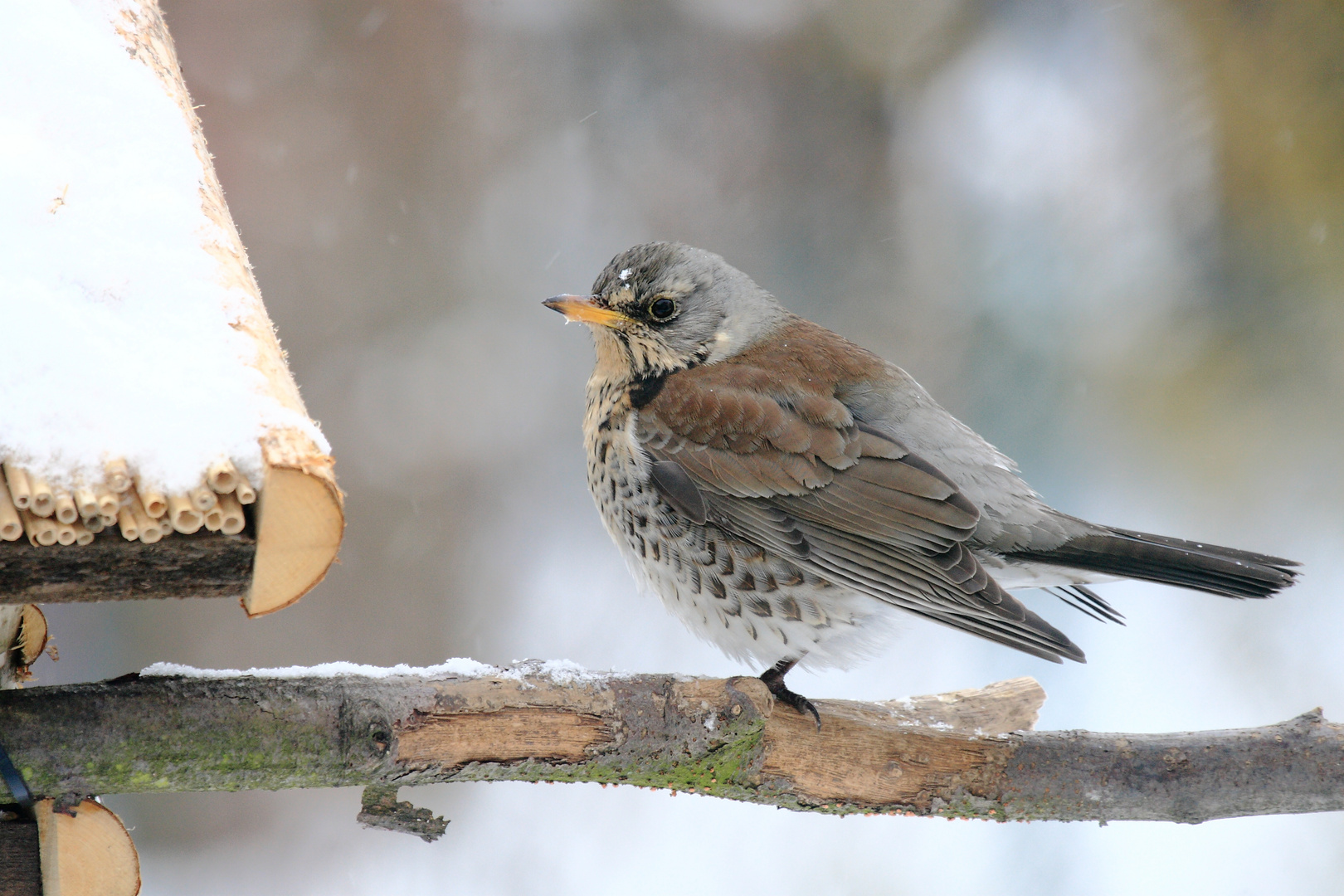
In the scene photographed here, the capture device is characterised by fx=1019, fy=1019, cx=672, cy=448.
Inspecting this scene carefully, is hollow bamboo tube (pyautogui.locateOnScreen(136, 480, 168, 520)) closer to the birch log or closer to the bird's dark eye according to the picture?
the birch log

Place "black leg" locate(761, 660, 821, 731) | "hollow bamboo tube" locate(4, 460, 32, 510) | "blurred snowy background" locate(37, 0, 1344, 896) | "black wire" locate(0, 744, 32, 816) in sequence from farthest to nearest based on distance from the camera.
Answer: "blurred snowy background" locate(37, 0, 1344, 896) < "black leg" locate(761, 660, 821, 731) < "black wire" locate(0, 744, 32, 816) < "hollow bamboo tube" locate(4, 460, 32, 510)

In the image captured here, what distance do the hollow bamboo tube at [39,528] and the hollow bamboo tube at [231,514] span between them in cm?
16

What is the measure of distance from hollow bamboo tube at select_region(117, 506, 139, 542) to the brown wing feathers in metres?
1.25

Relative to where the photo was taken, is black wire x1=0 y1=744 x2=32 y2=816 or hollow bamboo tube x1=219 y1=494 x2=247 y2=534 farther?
black wire x1=0 y1=744 x2=32 y2=816

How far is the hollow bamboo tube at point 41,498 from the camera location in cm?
102

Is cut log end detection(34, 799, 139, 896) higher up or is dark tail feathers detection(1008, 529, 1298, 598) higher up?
dark tail feathers detection(1008, 529, 1298, 598)

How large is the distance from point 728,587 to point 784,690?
9.8 inches

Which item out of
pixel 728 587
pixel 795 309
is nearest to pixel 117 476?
pixel 728 587

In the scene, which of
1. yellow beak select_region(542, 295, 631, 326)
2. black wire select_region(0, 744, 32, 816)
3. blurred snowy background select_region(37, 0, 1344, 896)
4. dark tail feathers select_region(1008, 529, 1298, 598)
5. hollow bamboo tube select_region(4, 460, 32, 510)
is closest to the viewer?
hollow bamboo tube select_region(4, 460, 32, 510)

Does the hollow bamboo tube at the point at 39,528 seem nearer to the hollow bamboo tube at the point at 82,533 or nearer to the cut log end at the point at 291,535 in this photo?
the hollow bamboo tube at the point at 82,533

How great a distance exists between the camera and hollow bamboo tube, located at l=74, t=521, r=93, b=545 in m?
1.06

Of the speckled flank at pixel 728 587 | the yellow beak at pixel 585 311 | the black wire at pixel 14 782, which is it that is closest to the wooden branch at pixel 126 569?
the black wire at pixel 14 782

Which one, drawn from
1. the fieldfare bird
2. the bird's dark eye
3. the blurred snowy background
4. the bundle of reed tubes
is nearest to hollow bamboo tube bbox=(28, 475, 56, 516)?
the bundle of reed tubes

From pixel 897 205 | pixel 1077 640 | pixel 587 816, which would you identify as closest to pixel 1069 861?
pixel 1077 640
